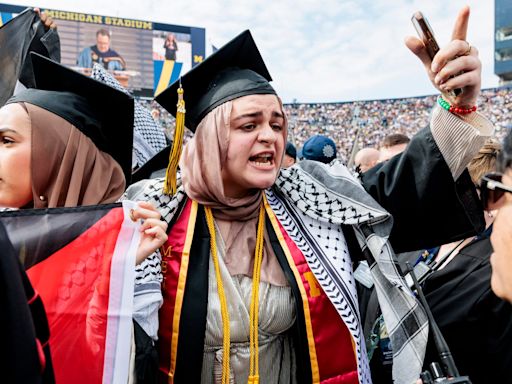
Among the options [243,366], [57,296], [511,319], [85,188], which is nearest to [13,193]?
[85,188]

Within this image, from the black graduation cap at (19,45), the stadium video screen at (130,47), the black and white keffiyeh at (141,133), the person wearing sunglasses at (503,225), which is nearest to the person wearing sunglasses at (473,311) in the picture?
the person wearing sunglasses at (503,225)

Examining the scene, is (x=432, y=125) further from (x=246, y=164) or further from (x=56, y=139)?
(x=56, y=139)

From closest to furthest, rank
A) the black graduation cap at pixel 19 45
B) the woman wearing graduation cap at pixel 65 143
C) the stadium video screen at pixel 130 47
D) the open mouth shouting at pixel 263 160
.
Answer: the woman wearing graduation cap at pixel 65 143, the open mouth shouting at pixel 263 160, the black graduation cap at pixel 19 45, the stadium video screen at pixel 130 47

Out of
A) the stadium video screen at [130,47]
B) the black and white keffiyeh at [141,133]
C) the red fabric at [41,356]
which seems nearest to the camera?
the red fabric at [41,356]

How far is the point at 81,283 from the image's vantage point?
1.41 meters

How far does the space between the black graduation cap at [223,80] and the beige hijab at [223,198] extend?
83mm

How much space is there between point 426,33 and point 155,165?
1688 mm

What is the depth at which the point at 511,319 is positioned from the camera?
173 centimetres

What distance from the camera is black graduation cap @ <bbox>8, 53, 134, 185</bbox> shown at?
1.68m

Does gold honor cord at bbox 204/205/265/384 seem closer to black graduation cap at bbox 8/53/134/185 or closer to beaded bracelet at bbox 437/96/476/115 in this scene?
black graduation cap at bbox 8/53/134/185

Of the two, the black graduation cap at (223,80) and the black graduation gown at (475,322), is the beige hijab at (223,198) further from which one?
the black graduation gown at (475,322)

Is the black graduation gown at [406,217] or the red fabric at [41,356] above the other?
the black graduation gown at [406,217]

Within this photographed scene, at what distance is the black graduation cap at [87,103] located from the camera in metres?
1.68

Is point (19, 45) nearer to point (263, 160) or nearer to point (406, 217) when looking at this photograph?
point (263, 160)
